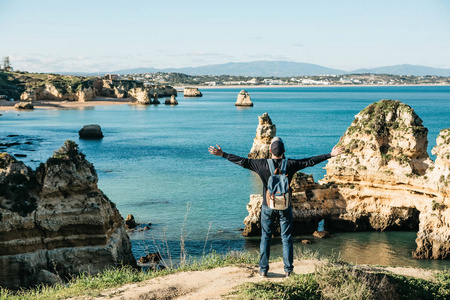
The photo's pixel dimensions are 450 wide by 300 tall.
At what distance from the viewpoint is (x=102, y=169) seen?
47906mm

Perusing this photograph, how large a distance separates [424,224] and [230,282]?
51.5ft

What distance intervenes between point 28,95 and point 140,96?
3633 centimetres

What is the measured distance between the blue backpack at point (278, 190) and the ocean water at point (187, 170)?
399 centimetres

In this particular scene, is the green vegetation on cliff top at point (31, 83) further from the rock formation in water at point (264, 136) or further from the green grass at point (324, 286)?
the green grass at point (324, 286)

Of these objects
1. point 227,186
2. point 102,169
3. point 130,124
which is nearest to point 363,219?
point 227,186

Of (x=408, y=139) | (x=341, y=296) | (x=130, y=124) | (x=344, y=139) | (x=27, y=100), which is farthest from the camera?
(x=27, y=100)

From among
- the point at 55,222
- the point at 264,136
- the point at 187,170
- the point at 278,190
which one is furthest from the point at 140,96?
the point at 278,190

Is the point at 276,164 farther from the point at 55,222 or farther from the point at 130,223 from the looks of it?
the point at 130,223

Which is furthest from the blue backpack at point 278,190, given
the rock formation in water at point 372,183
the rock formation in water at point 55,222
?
the rock formation in water at point 372,183

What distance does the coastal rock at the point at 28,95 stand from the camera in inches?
5118

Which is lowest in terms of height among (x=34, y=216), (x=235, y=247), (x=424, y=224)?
(x=235, y=247)

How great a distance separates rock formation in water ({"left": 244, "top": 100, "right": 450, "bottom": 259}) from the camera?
2602 centimetres

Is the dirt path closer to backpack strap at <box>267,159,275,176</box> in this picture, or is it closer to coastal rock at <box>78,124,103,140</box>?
backpack strap at <box>267,159,275,176</box>

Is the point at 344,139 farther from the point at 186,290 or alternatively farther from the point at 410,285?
the point at 186,290
